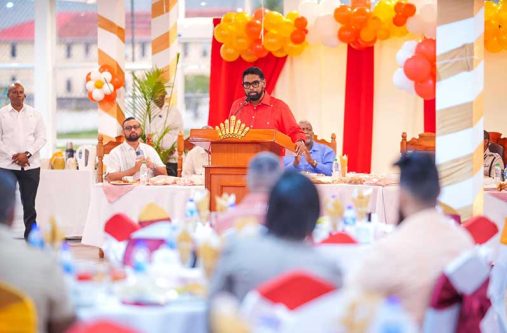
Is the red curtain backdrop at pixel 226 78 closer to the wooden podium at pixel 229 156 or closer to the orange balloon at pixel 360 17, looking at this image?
the orange balloon at pixel 360 17

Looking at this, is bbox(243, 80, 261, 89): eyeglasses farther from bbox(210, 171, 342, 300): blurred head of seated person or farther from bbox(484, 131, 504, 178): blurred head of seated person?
bbox(210, 171, 342, 300): blurred head of seated person

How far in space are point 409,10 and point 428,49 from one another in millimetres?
1748

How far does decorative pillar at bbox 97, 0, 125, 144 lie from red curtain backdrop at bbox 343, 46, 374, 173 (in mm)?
3113

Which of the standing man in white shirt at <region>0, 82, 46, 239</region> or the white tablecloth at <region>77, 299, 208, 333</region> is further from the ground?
the standing man in white shirt at <region>0, 82, 46, 239</region>

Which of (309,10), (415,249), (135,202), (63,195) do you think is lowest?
(63,195)

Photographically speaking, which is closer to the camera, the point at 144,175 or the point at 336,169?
the point at 144,175

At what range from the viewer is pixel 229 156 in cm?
727

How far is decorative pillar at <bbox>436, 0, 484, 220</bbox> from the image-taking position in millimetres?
6605

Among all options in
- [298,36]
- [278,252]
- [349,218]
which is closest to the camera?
[278,252]

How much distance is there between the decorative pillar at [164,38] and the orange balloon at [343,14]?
2.78m

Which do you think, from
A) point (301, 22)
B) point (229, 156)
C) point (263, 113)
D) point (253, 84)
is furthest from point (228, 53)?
point (229, 156)

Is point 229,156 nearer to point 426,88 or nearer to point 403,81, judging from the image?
point 426,88

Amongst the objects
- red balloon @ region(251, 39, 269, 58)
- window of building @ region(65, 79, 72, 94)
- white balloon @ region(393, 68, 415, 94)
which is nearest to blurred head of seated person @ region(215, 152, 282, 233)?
white balloon @ region(393, 68, 415, 94)

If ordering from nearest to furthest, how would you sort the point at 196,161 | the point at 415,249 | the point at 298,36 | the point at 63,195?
the point at 415,249
the point at 196,161
the point at 63,195
the point at 298,36
